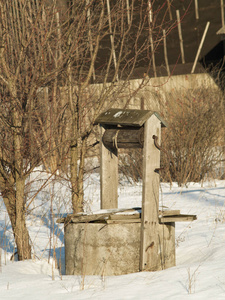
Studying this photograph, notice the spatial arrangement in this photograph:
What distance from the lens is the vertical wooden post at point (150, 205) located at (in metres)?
4.28

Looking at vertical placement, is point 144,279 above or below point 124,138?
below

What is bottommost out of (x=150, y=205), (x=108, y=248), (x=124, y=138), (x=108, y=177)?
(x=108, y=248)

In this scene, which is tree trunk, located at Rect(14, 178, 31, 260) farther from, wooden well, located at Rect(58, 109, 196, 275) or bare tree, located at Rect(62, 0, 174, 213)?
bare tree, located at Rect(62, 0, 174, 213)

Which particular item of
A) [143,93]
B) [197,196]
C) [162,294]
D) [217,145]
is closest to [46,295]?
[162,294]

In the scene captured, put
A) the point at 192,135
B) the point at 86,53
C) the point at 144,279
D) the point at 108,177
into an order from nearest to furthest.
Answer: the point at 144,279 → the point at 108,177 → the point at 86,53 → the point at 192,135

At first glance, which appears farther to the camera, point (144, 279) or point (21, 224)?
point (21, 224)

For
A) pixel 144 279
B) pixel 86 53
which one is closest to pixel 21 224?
pixel 144 279

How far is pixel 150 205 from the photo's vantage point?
434 centimetres

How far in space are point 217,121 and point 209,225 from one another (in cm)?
370

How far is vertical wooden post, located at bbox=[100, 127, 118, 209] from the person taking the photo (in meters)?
4.82

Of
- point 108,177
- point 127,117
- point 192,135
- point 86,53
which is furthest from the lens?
point 192,135

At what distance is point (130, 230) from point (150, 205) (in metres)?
0.30

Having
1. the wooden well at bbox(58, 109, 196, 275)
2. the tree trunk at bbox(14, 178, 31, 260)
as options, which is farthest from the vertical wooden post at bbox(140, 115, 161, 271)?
the tree trunk at bbox(14, 178, 31, 260)

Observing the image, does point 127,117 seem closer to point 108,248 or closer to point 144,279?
point 108,248
